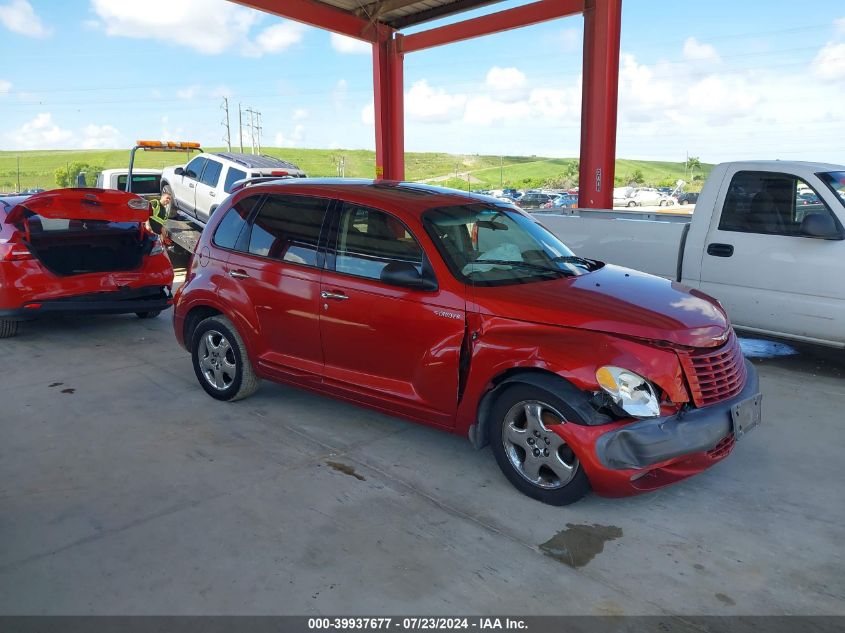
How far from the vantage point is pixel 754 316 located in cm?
629

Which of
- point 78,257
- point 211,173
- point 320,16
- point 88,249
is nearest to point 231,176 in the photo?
point 211,173

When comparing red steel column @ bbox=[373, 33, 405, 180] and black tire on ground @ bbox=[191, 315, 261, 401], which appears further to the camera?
red steel column @ bbox=[373, 33, 405, 180]

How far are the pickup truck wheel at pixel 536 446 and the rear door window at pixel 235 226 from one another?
2478 millimetres

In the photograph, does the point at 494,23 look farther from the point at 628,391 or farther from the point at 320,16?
the point at 628,391

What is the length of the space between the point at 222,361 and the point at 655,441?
130 inches

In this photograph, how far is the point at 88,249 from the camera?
757 cm

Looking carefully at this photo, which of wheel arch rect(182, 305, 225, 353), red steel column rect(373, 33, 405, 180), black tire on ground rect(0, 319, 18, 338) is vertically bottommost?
black tire on ground rect(0, 319, 18, 338)

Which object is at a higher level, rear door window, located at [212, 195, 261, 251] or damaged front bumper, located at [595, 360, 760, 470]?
rear door window, located at [212, 195, 261, 251]

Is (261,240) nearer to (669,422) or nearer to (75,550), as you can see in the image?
(75,550)

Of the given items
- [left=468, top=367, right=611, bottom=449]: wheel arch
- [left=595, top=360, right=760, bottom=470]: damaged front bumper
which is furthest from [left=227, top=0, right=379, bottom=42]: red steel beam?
[left=595, top=360, right=760, bottom=470]: damaged front bumper

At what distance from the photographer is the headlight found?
3.41m

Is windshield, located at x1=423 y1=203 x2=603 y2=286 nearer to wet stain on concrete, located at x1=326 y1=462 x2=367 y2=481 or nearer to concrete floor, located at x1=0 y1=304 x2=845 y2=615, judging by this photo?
concrete floor, located at x1=0 y1=304 x2=845 y2=615

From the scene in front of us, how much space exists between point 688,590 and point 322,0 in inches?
624

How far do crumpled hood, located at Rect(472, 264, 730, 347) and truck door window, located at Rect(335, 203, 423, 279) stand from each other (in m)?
0.56
